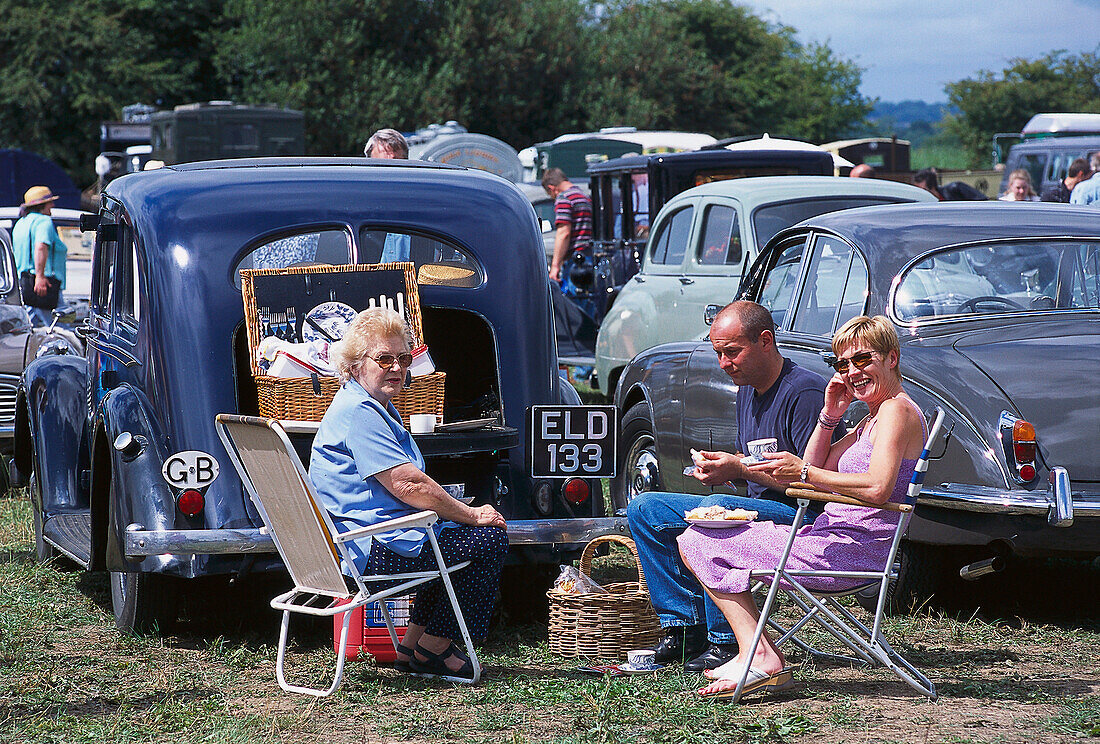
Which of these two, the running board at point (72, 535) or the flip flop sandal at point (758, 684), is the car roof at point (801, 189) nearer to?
the running board at point (72, 535)

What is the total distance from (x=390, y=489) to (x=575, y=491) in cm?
113

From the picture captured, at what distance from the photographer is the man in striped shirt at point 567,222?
1397 cm

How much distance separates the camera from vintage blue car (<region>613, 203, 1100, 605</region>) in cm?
500

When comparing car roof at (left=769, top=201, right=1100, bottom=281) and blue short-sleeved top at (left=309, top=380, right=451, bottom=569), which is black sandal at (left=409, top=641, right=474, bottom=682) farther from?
car roof at (left=769, top=201, right=1100, bottom=281)

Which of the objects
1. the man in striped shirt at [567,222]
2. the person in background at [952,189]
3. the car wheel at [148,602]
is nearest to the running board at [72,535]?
the car wheel at [148,602]

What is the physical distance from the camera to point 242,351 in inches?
215

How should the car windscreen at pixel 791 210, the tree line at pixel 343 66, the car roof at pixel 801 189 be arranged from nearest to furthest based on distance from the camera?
the car windscreen at pixel 791 210 → the car roof at pixel 801 189 → the tree line at pixel 343 66

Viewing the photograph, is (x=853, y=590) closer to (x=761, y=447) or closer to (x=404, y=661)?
(x=761, y=447)

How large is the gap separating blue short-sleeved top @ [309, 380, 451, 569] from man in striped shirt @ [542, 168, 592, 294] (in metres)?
9.35

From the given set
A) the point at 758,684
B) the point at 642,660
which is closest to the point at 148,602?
the point at 642,660

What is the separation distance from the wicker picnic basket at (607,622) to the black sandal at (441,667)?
46 centimetres

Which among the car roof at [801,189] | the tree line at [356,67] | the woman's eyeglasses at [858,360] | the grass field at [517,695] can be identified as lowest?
the grass field at [517,695]

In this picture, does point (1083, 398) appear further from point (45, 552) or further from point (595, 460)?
point (45, 552)

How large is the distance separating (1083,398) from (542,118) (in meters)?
38.3
